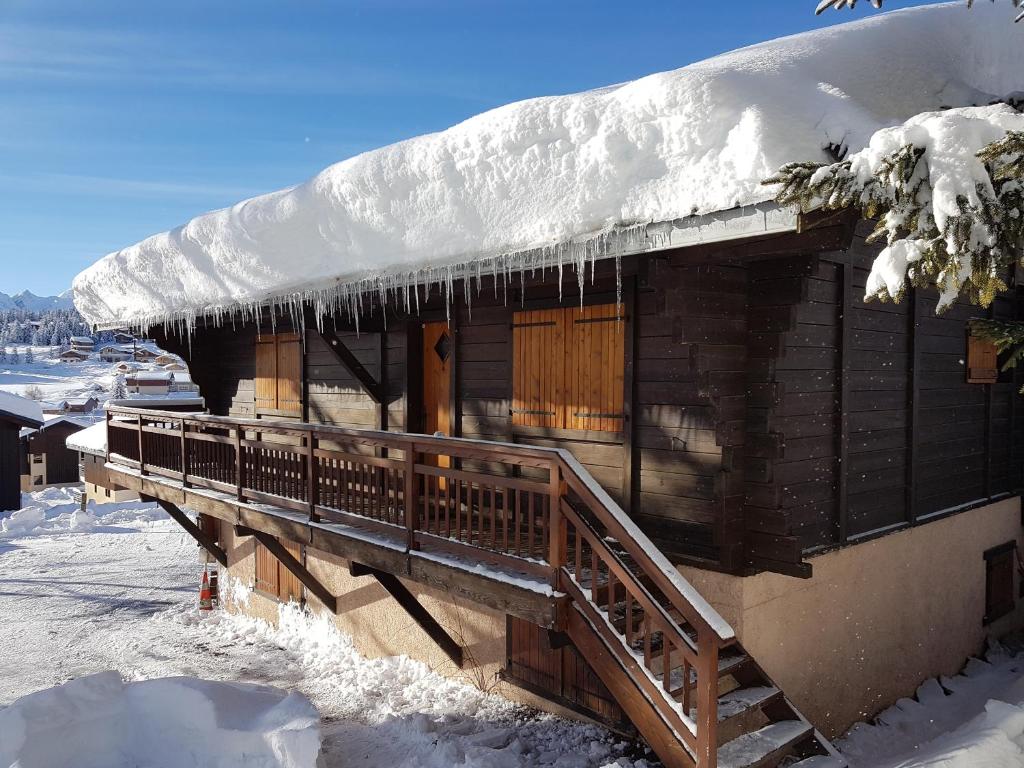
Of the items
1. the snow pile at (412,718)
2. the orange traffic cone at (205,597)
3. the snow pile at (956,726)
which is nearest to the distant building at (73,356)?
the orange traffic cone at (205,597)

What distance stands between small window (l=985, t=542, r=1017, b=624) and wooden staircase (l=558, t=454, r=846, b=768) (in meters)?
5.36

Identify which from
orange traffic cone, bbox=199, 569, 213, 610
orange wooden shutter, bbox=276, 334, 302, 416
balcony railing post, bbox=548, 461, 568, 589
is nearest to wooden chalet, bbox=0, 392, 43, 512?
orange traffic cone, bbox=199, 569, 213, 610

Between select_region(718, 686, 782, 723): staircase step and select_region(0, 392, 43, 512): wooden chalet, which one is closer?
select_region(718, 686, 782, 723): staircase step

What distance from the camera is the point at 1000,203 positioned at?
3088 millimetres

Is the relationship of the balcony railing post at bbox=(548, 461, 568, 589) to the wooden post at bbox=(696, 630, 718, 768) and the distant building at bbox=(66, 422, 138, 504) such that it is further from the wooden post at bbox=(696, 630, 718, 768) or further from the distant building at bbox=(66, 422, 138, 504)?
the distant building at bbox=(66, 422, 138, 504)

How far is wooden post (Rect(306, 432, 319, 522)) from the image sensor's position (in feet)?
22.4

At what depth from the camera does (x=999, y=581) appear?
9.37m

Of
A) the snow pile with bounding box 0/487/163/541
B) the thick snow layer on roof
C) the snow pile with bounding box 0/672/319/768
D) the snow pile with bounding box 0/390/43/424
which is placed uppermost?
the thick snow layer on roof

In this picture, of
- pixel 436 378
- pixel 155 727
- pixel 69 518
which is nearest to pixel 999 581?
pixel 436 378

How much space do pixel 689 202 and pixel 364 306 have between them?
449 cm

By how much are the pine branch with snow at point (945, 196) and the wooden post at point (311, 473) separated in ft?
16.4

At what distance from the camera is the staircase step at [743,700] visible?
478 centimetres

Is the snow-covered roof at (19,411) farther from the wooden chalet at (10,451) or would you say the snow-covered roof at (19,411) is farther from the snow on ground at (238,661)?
the snow on ground at (238,661)

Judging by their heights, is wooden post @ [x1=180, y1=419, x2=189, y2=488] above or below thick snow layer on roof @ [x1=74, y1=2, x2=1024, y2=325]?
below
